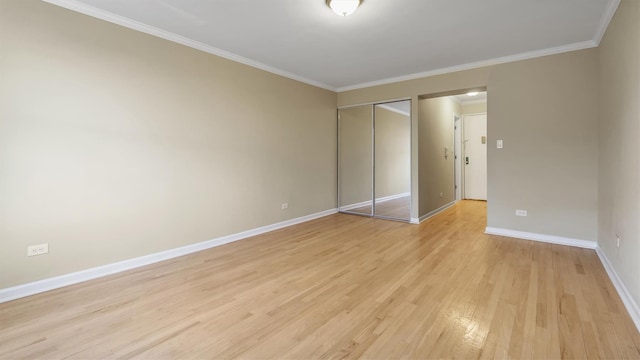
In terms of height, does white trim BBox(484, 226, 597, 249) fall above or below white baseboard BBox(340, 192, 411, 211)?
below

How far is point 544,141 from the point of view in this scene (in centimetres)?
375

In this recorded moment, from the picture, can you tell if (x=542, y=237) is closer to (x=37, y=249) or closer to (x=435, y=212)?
(x=435, y=212)

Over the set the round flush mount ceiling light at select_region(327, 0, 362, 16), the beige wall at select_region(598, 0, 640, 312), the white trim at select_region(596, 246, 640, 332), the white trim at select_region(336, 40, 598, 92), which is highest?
the white trim at select_region(336, 40, 598, 92)

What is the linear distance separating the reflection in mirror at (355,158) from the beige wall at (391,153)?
226 millimetres

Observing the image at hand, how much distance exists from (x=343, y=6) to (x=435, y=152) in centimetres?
398

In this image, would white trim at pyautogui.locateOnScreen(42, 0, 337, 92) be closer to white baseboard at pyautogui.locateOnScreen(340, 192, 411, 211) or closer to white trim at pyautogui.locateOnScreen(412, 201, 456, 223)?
white baseboard at pyautogui.locateOnScreen(340, 192, 411, 211)

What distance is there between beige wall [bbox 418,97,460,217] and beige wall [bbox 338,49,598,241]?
98cm

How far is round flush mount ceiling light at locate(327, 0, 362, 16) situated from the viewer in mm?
2461

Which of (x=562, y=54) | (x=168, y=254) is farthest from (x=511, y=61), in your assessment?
(x=168, y=254)

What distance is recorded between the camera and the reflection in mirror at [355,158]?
19.4 ft

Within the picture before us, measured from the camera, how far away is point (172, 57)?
325cm

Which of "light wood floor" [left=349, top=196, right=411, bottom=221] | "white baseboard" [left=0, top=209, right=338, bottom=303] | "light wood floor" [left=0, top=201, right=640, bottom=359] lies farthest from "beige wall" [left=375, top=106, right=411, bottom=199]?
"white baseboard" [left=0, top=209, right=338, bottom=303]

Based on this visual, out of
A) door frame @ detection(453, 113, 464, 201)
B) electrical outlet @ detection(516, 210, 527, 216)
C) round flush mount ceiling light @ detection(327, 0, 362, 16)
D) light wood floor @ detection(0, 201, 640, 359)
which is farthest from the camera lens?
door frame @ detection(453, 113, 464, 201)

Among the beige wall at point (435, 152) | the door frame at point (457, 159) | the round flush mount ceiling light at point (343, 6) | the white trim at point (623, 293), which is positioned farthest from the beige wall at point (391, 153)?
the white trim at point (623, 293)
